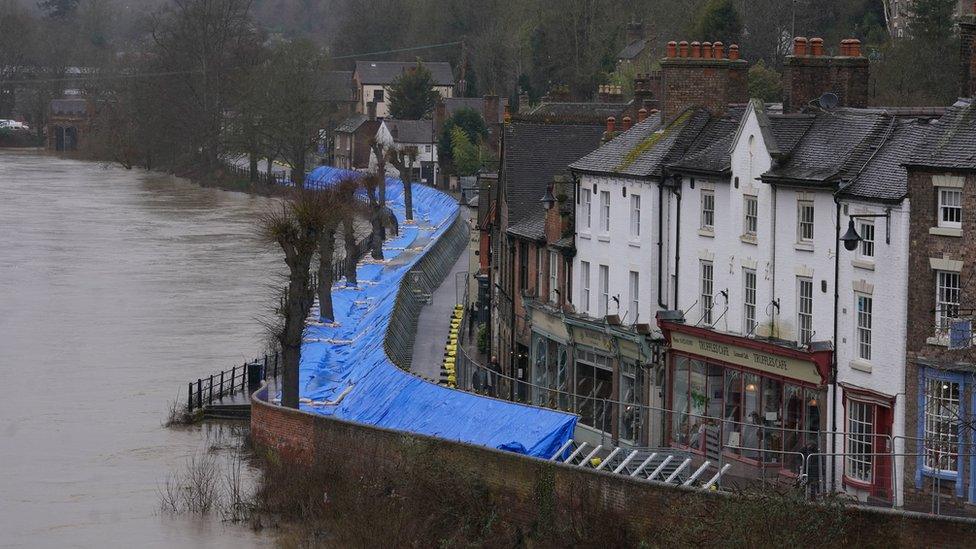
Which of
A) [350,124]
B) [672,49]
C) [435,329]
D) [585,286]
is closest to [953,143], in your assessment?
[672,49]

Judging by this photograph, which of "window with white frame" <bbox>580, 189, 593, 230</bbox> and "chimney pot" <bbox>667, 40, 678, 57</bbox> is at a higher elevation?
"chimney pot" <bbox>667, 40, 678, 57</bbox>

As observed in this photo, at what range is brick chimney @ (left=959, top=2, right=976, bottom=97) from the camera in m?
26.8

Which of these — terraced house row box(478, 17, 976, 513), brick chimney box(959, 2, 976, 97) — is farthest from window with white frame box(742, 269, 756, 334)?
brick chimney box(959, 2, 976, 97)

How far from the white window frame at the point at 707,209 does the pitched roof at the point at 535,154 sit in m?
10.3

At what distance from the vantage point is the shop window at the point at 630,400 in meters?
32.3

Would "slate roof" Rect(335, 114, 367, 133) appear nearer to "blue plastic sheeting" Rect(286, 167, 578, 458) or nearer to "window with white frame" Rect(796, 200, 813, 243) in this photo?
"blue plastic sheeting" Rect(286, 167, 578, 458)

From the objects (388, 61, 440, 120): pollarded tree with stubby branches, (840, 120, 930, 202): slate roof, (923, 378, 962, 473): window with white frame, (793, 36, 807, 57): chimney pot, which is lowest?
(923, 378, 962, 473): window with white frame

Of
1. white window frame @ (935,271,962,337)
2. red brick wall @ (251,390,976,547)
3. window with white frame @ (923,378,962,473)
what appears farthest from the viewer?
white window frame @ (935,271,962,337)

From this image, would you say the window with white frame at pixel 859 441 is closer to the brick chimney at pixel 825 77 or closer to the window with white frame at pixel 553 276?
the brick chimney at pixel 825 77

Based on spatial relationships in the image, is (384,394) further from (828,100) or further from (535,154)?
(828,100)

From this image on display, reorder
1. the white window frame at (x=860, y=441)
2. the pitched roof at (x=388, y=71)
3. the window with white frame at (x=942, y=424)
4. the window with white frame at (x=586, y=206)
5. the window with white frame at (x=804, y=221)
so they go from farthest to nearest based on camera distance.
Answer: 1. the pitched roof at (x=388, y=71)
2. the window with white frame at (x=586, y=206)
3. the window with white frame at (x=804, y=221)
4. the white window frame at (x=860, y=441)
5. the window with white frame at (x=942, y=424)

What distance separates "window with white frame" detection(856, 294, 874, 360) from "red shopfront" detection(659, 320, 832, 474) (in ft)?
2.13

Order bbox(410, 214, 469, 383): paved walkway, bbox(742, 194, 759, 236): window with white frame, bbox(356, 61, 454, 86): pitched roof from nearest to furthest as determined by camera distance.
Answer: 1. bbox(742, 194, 759, 236): window with white frame
2. bbox(410, 214, 469, 383): paved walkway
3. bbox(356, 61, 454, 86): pitched roof

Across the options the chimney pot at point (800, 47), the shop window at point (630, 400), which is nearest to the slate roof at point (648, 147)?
the chimney pot at point (800, 47)
